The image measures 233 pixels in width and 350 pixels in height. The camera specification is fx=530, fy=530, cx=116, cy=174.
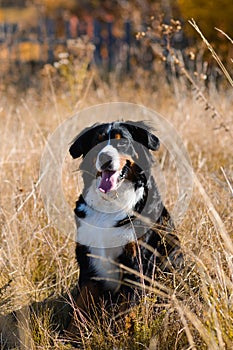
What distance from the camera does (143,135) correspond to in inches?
124

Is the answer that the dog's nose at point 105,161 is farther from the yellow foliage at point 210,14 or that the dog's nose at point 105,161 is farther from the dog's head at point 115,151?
the yellow foliage at point 210,14

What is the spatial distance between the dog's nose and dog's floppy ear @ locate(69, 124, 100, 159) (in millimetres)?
291

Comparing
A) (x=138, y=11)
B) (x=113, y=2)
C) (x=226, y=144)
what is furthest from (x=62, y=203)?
(x=113, y=2)

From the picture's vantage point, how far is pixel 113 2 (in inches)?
584

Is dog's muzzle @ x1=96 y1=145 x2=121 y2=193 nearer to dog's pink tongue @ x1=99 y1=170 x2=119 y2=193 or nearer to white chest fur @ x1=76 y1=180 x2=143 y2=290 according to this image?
dog's pink tongue @ x1=99 y1=170 x2=119 y2=193

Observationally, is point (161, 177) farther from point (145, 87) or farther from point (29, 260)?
point (145, 87)

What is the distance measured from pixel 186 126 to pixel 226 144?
52 centimetres

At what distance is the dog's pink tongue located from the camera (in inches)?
115

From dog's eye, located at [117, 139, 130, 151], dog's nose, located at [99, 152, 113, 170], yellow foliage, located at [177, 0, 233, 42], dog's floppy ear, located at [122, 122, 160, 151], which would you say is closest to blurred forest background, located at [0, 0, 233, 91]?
yellow foliage, located at [177, 0, 233, 42]

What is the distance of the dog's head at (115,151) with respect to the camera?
289cm

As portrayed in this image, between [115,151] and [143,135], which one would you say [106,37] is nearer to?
[143,135]

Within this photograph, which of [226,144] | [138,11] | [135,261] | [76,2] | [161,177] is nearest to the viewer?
[135,261]

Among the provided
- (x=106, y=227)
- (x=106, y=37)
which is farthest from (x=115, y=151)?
(x=106, y=37)

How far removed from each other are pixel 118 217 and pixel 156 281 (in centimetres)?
47
